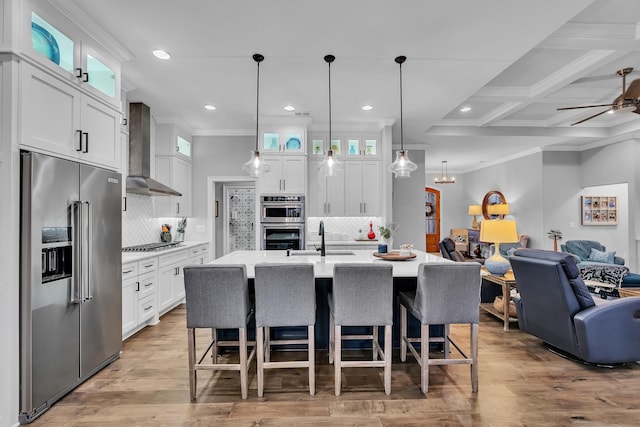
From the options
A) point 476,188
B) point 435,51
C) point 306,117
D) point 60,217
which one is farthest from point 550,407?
point 476,188

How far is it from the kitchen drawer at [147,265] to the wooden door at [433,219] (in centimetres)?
939

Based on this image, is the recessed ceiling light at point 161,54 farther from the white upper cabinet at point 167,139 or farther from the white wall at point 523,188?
the white wall at point 523,188

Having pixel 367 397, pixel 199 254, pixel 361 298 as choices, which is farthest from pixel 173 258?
pixel 367 397

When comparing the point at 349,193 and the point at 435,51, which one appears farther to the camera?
the point at 349,193

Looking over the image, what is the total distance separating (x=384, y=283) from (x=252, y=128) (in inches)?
164

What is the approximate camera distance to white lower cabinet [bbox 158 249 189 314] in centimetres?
417

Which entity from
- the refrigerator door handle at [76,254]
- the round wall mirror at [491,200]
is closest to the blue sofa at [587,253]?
the round wall mirror at [491,200]

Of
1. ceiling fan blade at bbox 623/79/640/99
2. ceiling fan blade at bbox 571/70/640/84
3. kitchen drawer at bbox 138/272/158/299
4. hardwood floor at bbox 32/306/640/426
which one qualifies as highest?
ceiling fan blade at bbox 571/70/640/84

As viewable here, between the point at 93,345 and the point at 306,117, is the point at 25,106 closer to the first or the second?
the point at 93,345

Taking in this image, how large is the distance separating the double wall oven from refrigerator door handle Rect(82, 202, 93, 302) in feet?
9.37

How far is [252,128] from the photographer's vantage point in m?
5.68

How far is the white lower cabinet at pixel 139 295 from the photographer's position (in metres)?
3.42

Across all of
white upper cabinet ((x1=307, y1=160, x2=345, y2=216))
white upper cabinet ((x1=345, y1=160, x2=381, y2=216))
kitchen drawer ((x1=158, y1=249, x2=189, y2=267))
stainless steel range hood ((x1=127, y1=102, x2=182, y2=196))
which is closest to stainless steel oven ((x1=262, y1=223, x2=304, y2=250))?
white upper cabinet ((x1=307, y1=160, x2=345, y2=216))

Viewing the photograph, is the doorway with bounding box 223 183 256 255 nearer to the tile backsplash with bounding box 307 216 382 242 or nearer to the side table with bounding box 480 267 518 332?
the tile backsplash with bounding box 307 216 382 242
